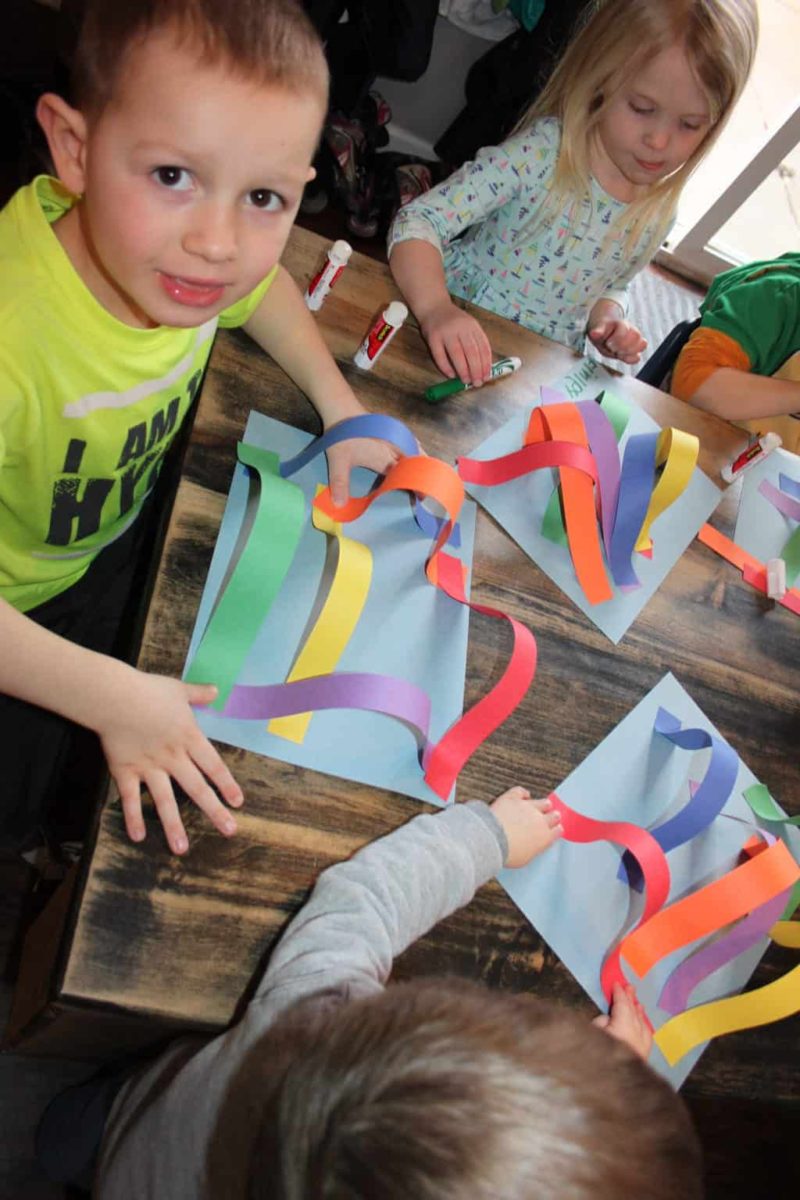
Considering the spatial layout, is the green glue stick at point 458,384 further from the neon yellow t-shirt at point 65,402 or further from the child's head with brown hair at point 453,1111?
the child's head with brown hair at point 453,1111

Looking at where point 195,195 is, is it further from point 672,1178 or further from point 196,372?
point 672,1178

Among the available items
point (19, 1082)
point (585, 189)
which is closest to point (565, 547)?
point (585, 189)

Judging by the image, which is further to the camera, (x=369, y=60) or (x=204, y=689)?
(x=369, y=60)

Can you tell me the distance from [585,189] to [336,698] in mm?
1022

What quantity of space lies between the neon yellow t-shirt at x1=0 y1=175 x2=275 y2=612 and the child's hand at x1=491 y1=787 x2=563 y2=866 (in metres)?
0.49

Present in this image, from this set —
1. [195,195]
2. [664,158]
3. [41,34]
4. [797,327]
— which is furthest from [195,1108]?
[41,34]

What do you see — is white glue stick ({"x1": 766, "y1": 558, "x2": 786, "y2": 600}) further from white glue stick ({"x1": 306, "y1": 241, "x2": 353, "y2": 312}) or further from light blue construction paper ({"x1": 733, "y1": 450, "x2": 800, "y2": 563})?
white glue stick ({"x1": 306, "y1": 241, "x2": 353, "y2": 312})

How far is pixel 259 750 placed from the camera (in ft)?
2.16

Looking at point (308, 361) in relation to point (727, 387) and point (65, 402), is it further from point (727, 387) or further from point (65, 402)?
point (727, 387)

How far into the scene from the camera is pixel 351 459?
0.84m

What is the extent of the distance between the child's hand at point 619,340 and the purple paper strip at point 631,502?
0.30 metres

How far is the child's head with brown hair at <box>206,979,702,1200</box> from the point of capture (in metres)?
0.41

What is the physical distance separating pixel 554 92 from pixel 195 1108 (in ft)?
4.54

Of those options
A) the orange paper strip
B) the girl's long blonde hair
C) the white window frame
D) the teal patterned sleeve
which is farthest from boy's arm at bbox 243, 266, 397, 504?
the white window frame
